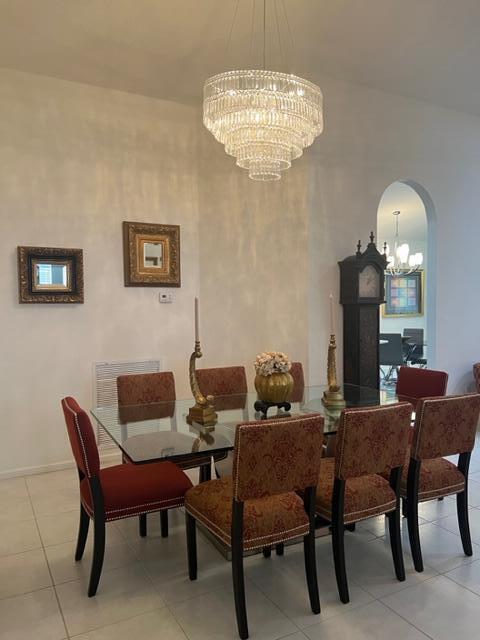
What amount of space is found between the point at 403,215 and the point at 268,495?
24.2 feet

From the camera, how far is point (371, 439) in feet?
6.88

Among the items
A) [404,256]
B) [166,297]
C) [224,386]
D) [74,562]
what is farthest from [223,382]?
[404,256]

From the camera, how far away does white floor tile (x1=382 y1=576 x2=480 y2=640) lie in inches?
76.4

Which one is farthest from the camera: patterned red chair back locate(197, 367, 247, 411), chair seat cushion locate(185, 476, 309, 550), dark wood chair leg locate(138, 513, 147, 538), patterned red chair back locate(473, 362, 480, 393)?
patterned red chair back locate(473, 362, 480, 393)

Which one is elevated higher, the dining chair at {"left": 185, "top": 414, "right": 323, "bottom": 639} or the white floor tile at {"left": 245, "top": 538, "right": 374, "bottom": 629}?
the dining chair at {"left": 185, "top": 414, "right": 323, "bottom": 639}

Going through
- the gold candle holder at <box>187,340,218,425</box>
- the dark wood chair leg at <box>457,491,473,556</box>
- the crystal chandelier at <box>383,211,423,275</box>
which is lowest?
the dark wood chair leg at <box>457,491,473,556</box>

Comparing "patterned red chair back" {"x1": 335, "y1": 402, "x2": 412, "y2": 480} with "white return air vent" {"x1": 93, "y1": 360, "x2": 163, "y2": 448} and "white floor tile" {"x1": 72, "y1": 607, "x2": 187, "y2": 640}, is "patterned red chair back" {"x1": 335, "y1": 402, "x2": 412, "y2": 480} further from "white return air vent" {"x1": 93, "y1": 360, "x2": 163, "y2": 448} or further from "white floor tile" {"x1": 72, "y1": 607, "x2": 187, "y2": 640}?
"white return air vent" {"x1": 93, "y1": 360, "x2": 163, "y2": 448}

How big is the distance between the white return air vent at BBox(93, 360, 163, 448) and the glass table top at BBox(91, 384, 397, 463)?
1.02m

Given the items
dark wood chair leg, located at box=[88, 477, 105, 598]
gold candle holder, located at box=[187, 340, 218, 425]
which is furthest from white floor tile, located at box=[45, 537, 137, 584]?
gold candle holder, located at box=[187, 340, 218, 425]

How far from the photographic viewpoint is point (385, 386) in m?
7.72

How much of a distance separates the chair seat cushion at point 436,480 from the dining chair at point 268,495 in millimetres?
683

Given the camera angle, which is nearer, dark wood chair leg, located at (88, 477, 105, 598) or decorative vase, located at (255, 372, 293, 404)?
dark wood chair leg, located at (88, 477, 105, 598)

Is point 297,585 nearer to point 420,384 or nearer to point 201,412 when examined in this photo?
point 201,412

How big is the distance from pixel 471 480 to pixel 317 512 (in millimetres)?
1907
